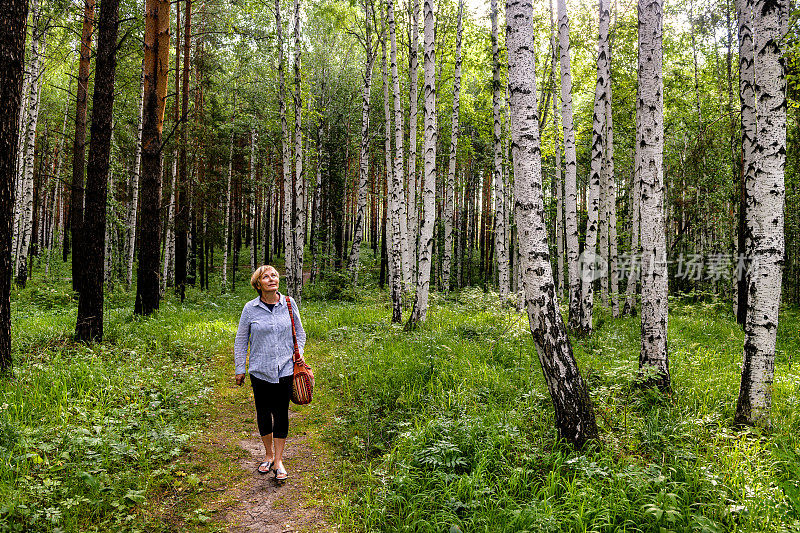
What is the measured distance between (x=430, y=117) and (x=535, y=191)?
254 inches

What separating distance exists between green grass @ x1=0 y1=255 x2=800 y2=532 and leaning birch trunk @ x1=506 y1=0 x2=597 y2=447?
36cm

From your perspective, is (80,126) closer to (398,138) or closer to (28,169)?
(28,169)

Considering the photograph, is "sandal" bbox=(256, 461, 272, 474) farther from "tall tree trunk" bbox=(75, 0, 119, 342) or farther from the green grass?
"tall tree trunk" bbox=(75, 0, 119, 342)

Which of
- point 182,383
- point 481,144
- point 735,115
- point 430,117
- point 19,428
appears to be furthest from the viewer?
point 481,144

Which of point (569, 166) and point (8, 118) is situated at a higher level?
point (569, 166)

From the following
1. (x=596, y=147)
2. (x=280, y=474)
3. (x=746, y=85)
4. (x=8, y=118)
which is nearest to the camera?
(x=280, y=474)

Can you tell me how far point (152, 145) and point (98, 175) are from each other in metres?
3.25

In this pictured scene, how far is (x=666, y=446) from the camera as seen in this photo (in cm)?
436

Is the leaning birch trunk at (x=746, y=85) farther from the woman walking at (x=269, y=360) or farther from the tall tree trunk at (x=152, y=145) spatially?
the tall tree trunk at (x=152, y=145)

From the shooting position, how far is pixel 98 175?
25.3ft

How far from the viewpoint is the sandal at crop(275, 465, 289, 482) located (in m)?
4.40

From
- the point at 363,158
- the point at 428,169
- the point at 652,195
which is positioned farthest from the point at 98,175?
the point at 363,158

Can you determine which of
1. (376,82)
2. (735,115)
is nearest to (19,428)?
(735,115)

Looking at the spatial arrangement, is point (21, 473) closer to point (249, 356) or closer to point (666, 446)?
point (249, 356)
